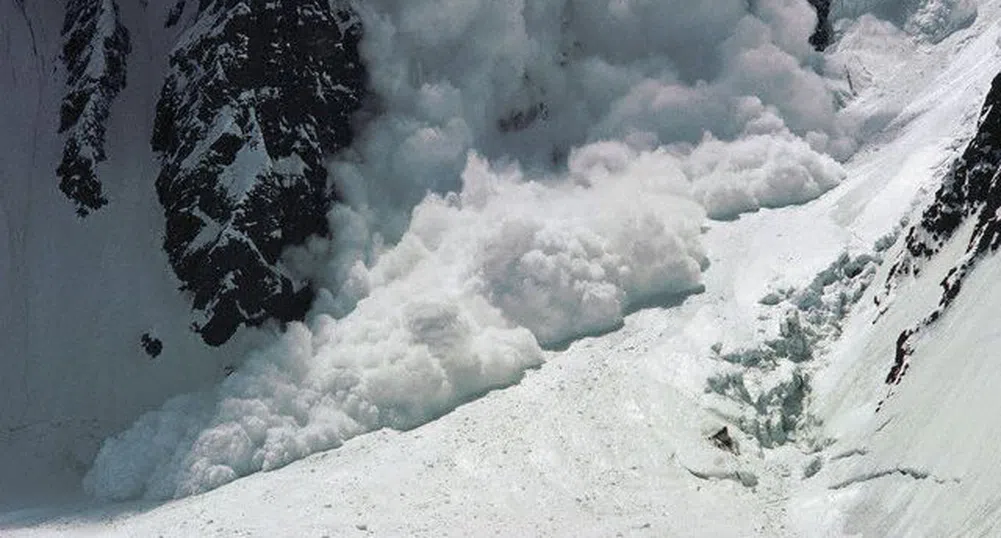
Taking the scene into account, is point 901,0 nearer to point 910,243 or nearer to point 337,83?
point 910,243

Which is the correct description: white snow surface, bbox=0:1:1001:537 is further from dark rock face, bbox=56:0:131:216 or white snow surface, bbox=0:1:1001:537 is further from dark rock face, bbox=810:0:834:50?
dark rock face, bbox=56:0:131:216

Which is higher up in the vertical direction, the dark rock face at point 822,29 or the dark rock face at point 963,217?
the dark rock face at point 822,29

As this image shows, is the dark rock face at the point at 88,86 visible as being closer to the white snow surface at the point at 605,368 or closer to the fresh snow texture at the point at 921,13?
the white snow surface at the point at 605,368

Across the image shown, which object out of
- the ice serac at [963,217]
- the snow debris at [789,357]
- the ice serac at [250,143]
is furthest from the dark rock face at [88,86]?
the ice serac at [963,217]

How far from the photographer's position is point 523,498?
160ft

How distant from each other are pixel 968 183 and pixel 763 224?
17736 millimetres

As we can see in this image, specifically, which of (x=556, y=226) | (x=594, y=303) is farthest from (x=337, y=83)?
(x=594, y=303)

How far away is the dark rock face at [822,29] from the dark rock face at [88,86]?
4861cm

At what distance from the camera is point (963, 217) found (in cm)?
4703

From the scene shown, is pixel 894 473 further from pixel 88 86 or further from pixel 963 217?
pixel 88 86

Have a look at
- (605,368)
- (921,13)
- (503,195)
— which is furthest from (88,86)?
(921,13)

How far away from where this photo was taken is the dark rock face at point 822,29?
7825 centimetres

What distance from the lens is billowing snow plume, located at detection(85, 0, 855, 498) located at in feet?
190

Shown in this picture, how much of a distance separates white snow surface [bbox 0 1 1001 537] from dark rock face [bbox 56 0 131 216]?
17666mm
